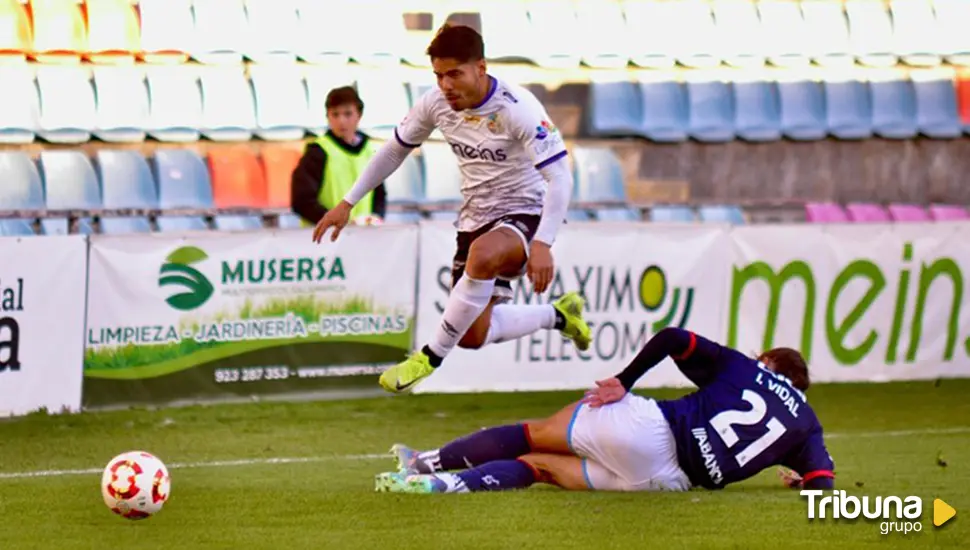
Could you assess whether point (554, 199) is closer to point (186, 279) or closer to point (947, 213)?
point (186, 279)

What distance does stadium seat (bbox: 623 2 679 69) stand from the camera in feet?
64.4

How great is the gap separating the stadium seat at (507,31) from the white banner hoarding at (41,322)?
25.9 ft

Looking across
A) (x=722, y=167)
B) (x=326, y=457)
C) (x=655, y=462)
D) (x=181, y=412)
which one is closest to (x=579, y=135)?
(x=722, y=167)

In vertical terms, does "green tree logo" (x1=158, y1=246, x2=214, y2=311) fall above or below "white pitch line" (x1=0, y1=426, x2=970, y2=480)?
above

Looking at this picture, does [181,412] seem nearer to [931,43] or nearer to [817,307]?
[817,307]

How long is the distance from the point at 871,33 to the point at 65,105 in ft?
31.8

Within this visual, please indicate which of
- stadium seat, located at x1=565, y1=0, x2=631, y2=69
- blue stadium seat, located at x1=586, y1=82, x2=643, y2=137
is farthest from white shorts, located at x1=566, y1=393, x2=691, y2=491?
→ stadium seat, located at x1=565, y1=0, x2=631, y2=69

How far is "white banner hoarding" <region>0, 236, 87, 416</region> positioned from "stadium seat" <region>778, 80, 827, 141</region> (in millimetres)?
10309

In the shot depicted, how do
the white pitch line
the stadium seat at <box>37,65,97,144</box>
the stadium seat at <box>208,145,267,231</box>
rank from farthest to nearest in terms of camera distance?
the stadium seat at <box>208,145,267,231</box> < the stadium seat at <box>37,65,97,144</box> < the white pitch line

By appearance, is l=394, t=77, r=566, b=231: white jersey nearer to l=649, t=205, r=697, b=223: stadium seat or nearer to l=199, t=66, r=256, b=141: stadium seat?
l=199, t=66, r=256, b=141: stadium seat

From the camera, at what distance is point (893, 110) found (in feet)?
67.3

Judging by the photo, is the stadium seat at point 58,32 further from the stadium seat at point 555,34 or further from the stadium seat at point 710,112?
the stadium seat at point 710,112

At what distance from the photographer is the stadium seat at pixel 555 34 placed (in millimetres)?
18969

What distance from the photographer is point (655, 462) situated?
8.23 metres
